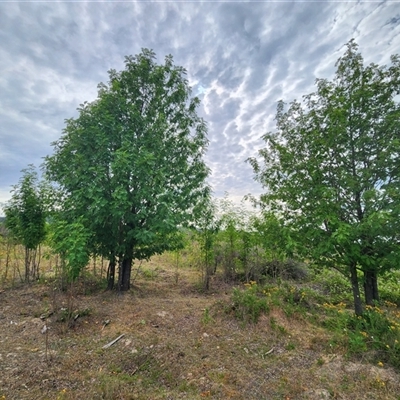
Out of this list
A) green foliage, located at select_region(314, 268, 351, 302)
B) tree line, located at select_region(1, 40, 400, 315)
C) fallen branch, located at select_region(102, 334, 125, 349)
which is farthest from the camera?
green foliage, located at select_region(314, 268, 351, 302)

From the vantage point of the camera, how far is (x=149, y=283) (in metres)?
7.49

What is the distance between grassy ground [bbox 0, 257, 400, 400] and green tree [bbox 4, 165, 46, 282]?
5.32 feet

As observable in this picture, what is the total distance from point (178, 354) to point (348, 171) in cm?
430

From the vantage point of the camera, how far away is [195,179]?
6.19 m

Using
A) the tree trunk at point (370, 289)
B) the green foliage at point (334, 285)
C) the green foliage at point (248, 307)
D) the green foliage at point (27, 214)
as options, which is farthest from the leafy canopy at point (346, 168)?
the green foliage at point (27, 214)

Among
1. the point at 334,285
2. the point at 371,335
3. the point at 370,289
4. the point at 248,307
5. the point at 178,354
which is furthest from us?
the point at 334,285

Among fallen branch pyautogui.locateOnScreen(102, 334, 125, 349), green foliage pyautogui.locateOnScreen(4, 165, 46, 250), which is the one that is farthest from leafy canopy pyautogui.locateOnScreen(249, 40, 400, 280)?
green foliage pyautogui.locateOnScreen(4, 165, 46, 250)

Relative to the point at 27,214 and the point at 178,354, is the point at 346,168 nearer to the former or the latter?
the point at 178,354

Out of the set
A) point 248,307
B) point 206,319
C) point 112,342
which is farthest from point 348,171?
point 112,342

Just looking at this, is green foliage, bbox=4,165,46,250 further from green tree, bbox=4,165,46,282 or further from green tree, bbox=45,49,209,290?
green tree, bbox=45,49,209,290

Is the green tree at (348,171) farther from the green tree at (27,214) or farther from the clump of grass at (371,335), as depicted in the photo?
the green tree at (27,214)

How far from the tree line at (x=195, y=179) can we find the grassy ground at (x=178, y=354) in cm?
104

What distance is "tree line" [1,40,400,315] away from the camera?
3.93 meters

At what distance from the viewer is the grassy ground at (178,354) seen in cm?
250
